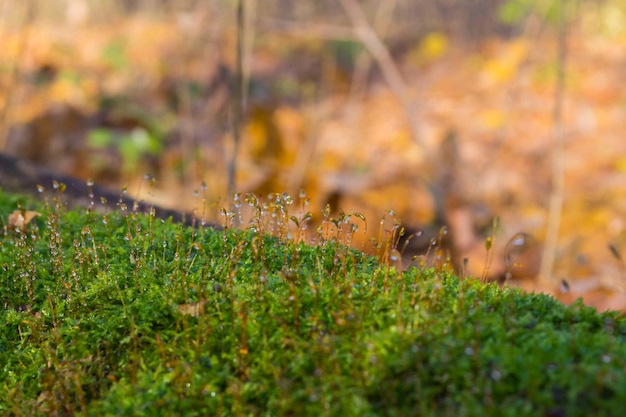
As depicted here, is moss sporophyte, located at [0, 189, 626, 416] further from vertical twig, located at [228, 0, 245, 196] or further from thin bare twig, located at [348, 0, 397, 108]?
thin bare twig, located at [348, 0, 397, 108]

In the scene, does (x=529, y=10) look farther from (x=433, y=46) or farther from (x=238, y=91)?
(x=238, y=91)

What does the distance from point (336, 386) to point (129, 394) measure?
701 millimetres

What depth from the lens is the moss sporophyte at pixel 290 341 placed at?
5.45 ft

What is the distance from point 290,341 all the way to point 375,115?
987 centimetres

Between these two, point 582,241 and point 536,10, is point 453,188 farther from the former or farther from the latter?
point 536,10

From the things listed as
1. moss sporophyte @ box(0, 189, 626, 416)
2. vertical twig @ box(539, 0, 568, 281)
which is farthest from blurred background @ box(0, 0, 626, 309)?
moss sporophyte @ box(0, 189, 626, 416)

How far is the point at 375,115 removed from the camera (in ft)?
37.3

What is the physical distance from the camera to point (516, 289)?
219cm

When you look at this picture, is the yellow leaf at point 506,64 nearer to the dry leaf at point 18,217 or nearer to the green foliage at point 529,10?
the green foliage at point 529,10

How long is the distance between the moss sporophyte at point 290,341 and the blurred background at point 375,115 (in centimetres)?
390

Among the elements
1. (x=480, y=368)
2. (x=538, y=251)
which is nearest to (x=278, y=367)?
(x=480, y=368)

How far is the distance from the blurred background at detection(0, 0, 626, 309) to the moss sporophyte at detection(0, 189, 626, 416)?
3.90m

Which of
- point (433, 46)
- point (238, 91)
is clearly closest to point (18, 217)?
point (238, 91)

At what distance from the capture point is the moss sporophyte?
5.45ft
